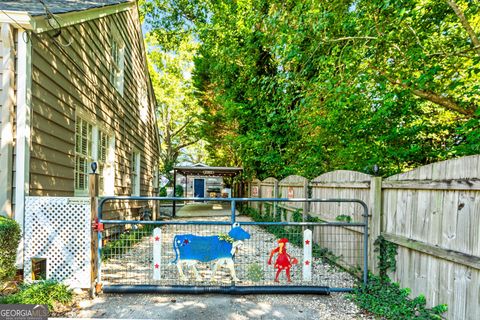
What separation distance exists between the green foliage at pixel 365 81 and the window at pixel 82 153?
3.64m

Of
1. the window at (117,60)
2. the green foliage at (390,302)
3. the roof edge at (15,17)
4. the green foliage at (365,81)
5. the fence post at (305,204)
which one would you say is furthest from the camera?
the window at (117,60)

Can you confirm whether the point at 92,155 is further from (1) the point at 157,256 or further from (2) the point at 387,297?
(2) the point at 387,297

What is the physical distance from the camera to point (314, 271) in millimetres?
5117

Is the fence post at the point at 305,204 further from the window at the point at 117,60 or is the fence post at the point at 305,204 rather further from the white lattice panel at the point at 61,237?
the window at the point at 117,60

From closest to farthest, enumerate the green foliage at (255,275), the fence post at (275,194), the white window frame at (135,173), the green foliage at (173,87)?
the green foliage at (255,275) → the fence post at (275,194) → the white window frame at (135,173) → the green foliage at (173,87)

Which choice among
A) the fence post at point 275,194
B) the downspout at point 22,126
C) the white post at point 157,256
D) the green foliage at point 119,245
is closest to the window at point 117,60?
the downspout at point 22,126

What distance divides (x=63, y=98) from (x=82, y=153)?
133 cm

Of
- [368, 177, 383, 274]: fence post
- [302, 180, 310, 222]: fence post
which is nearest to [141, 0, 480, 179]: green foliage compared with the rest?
[302, 180, 310, 222]: fence post

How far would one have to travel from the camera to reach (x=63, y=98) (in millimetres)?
4895

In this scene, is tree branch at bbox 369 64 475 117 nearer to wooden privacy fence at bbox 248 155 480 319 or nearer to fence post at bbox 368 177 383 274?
wooden privacy fence at bbox 248 155 480 319

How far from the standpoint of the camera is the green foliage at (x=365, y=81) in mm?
4691

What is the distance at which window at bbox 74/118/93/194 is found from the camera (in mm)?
5598

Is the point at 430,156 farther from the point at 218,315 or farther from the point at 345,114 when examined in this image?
the point at 218,315

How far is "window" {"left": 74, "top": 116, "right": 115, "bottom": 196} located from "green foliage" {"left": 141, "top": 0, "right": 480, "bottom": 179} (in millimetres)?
3683
